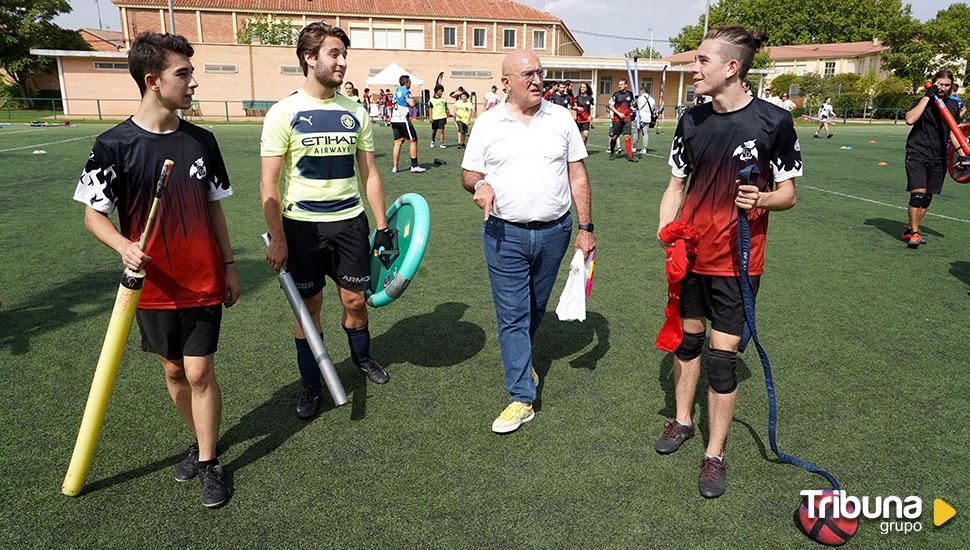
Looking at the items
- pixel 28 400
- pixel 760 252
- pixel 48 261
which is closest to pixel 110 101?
pixel 48 261

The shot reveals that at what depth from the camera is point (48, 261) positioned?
24.2 feet

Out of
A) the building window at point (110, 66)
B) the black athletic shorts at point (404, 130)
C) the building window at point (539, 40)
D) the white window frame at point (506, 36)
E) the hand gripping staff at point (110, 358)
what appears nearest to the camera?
the hand gripping staff at point (110, 358)

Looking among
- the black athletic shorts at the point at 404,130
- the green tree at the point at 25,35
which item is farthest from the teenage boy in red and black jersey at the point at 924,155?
the green tree at the point at 25,35

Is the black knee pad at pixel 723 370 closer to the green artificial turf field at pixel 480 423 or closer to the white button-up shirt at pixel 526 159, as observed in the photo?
the green artificial turf field at pixel 480 423

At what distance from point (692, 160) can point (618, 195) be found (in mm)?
9078

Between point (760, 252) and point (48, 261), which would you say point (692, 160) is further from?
point (48, 261)

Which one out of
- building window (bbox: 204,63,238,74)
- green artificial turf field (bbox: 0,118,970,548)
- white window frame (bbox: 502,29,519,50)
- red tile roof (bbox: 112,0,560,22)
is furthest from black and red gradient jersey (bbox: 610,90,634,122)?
white window frame (bbox: 502,29,519,50)

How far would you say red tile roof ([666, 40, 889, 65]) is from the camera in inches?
2427

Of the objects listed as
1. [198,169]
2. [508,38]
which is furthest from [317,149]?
[508,38]

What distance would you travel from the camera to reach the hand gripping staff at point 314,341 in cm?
327

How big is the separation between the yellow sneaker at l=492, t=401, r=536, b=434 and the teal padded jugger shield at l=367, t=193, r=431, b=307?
0.96 m

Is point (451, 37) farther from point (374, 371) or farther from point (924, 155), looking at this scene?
point (374, 371)

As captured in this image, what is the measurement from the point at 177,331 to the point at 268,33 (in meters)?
49.5

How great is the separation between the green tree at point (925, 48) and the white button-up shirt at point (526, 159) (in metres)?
55.3
